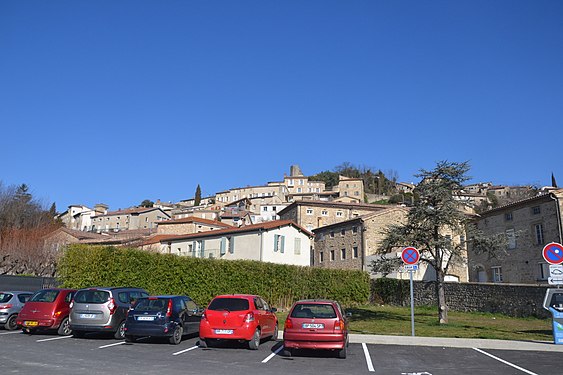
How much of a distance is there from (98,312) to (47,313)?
6.95 ft

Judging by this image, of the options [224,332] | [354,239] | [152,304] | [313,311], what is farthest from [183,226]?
[313,311]

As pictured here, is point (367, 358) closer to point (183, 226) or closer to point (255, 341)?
point (255, 341)

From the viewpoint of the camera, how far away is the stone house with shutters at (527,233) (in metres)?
35.1

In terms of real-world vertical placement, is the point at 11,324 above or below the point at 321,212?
below

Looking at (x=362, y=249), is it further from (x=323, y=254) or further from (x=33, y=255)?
(x=33, y=255)

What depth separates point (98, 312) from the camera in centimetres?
1428

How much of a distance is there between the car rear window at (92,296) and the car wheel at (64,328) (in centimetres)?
138

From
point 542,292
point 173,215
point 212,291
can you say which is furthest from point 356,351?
point 173,215

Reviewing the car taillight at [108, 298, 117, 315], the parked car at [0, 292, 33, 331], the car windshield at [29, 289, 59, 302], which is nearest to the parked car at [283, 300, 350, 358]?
the car taillight at [108, 298, 117, 315]

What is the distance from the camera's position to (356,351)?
43.1ft

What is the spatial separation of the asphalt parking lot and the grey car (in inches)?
17.0

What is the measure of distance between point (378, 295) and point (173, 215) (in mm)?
80892

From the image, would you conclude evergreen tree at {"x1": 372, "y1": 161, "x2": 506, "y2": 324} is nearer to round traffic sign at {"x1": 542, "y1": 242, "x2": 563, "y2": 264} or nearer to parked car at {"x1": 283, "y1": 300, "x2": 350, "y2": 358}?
round traffic sign at {"x1": 542, "y1": 242, "x2": 563, "y2": 264}

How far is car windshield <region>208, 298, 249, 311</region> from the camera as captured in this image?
13.2 metres
